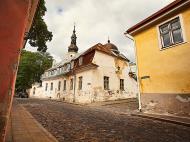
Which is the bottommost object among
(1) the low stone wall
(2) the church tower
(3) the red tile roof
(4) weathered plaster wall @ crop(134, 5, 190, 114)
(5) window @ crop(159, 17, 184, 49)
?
(1) the low stone wall

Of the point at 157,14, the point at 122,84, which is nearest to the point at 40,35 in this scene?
the point at 157,14

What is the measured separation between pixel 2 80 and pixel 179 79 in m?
8.98

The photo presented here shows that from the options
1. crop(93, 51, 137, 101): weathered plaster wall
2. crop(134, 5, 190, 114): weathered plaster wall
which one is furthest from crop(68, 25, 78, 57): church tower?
crop(134, 5, 190, 114): weathered plaster wall

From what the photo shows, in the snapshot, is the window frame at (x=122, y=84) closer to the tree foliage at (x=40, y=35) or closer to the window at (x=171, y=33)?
the tree foliage at (x=40, y=35)

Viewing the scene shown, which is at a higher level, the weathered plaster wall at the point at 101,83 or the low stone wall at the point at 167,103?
the weathered plaster wall at the point at 101,83

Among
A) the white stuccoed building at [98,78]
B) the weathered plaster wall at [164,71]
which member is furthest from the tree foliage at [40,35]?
the weathered plaster wall at [164,71]

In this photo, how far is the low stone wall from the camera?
8508 millimetres

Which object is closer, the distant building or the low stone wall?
the low stone wall

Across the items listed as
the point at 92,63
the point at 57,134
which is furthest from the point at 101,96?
the point at 57,134

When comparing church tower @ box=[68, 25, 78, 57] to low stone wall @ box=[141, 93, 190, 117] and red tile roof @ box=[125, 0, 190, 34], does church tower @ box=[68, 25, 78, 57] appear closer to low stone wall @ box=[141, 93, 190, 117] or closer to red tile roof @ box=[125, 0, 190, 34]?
red tile roof @ box=[125, 0, 190, 34]

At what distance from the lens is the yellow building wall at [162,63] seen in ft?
28.7

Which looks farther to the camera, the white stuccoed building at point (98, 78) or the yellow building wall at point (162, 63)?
the white stuccoed building at point (98, 78)

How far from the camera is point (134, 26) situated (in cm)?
1186

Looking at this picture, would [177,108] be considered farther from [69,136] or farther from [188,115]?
[69,136]
